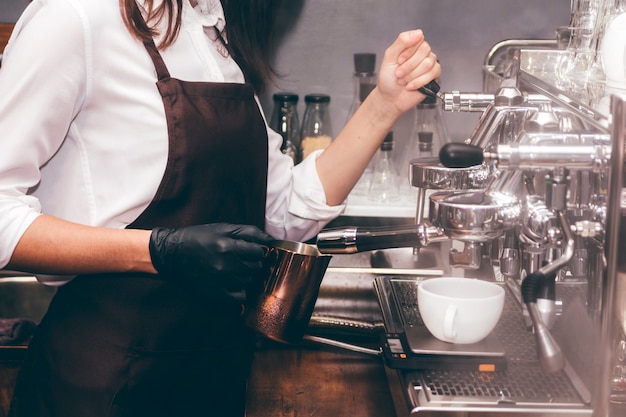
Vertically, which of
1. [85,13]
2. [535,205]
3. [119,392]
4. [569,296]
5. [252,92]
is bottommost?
[119,392]

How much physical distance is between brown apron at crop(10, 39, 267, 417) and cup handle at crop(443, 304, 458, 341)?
0.33 m

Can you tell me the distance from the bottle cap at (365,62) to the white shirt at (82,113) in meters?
0.79

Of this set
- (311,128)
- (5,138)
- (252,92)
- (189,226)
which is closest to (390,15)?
(311,128)

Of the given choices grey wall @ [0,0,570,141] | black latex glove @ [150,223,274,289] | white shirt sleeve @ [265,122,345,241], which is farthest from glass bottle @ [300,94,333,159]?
black latex glove @ [150,223,274,289]

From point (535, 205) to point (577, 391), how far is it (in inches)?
9.6

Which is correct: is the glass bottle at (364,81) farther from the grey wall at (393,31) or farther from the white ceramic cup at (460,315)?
the white ceramic cup at (460,315)

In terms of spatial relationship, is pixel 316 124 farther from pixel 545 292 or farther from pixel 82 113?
pixel 545 292

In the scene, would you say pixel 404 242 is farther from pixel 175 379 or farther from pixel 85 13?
pixel 85 13

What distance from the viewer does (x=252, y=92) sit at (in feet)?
4.47

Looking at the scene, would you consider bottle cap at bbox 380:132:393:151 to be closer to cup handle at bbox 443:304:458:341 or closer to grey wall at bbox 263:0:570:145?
grey wall at bbox 263:0:570:145

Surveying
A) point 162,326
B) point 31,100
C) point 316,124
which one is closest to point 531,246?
point 162,326

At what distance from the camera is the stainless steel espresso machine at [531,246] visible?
32.6 inches

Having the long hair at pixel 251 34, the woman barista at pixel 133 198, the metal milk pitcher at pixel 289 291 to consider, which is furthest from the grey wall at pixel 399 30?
the metal milk pitcher at pixel 289 291

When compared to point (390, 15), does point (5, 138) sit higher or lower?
lower
